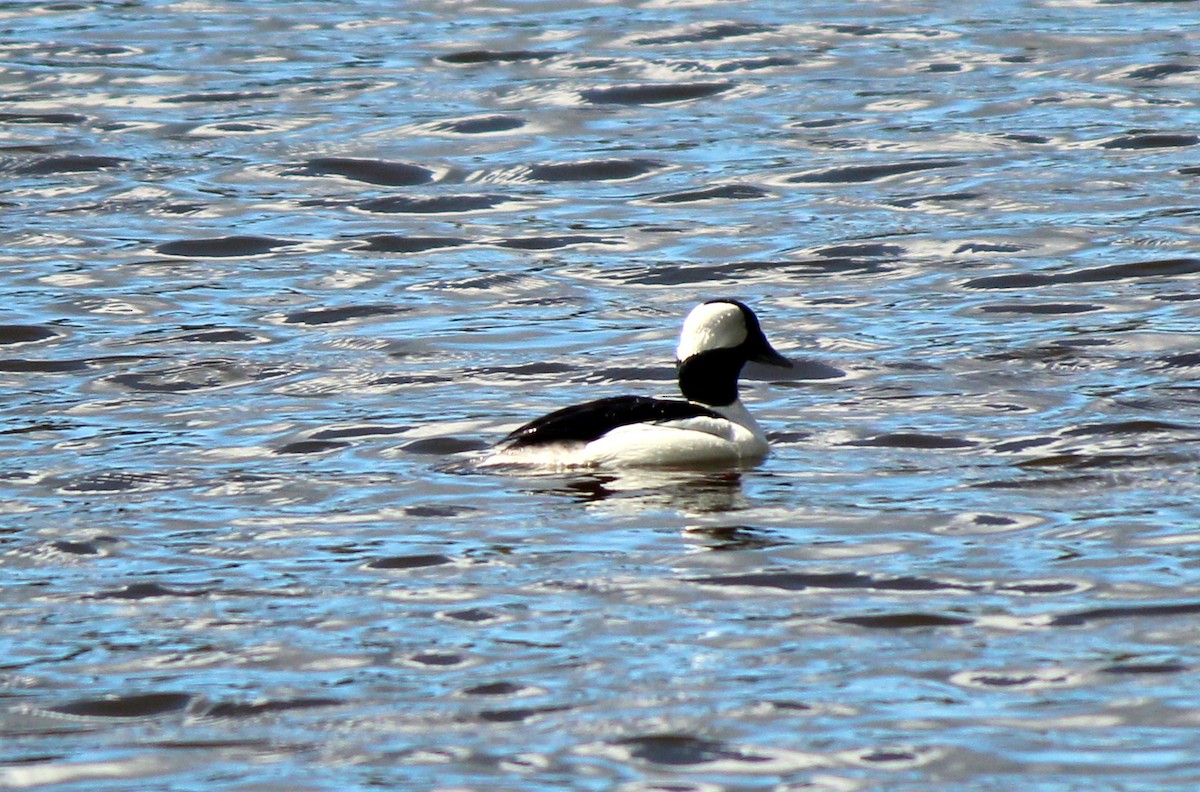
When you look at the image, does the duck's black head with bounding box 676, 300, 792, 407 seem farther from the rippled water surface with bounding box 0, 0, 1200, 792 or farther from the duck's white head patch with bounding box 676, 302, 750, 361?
the rippled water surface with bounding box 0, 0, 1200, 792

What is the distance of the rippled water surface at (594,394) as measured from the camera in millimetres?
6793

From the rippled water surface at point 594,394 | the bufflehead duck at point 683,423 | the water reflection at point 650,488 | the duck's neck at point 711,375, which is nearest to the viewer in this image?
the rippled water surface at point 594,394

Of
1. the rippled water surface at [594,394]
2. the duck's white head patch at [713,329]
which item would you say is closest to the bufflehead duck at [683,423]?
the duck's white head patch at [713,329]

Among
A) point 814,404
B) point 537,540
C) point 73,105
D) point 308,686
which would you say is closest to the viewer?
point 308,686

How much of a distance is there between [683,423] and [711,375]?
0.52m

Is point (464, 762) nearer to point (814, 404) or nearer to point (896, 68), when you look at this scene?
point (814, 404)

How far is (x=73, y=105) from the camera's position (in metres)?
19.6

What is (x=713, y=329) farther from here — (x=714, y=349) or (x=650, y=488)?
(x=650, y=488)

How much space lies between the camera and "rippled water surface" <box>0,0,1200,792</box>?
679cm

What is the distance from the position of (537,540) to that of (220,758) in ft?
8.07

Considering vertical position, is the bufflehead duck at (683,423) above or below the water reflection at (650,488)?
above

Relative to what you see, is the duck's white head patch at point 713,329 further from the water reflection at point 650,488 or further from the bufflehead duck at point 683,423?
the water reflection at point 650,488

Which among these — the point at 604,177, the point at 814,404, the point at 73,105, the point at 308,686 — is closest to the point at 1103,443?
the point at 814,404

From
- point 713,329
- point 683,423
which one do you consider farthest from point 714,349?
point 683,423
